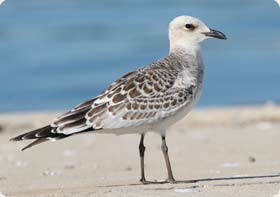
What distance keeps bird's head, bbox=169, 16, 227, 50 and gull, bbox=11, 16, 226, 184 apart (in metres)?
0.48

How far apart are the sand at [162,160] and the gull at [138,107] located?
0.51 m

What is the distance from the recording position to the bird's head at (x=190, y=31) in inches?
420

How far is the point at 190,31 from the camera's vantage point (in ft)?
35.1

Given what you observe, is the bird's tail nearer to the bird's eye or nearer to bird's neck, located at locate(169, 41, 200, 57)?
bird's neck, located at locate(169, 41, 200, 57)

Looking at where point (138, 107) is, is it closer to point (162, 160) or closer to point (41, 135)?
point (41, 135)

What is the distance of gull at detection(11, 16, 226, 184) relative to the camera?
9.85m

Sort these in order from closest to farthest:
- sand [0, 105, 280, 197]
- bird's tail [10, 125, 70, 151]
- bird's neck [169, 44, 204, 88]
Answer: sand [0, 105, 280, 197]
bird's tail [10, 125, 70, 151]
bird's neck [169, 44, 204, 88]

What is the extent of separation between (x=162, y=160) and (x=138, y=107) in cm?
209

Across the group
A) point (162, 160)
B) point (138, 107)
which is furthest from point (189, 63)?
point (162, 160)

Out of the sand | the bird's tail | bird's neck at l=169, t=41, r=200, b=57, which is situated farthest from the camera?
bird's neck at l=169, t=41, r=200, b=57

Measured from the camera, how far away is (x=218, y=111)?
1644 centimetres

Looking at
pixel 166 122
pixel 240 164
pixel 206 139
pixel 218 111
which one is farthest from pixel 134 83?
pixel 218 111

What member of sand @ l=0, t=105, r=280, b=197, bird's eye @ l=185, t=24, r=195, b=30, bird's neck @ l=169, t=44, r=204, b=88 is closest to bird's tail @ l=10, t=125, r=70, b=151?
sand @ l=0, t=105, r=280, b=197

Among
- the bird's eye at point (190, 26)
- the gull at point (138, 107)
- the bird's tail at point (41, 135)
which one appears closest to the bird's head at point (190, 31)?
the bird's eye at point (190, 26)
